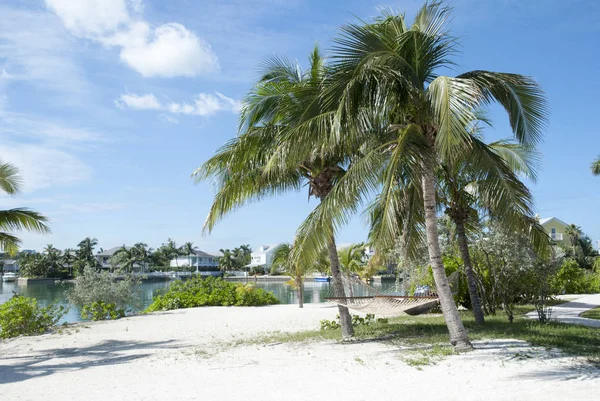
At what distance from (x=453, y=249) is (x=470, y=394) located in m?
8.50

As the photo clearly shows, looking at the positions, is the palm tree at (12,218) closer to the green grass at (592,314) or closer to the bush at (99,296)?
the bush at (99,296)

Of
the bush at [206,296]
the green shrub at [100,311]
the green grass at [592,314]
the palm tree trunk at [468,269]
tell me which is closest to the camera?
the palm tree trunk at [468,269]

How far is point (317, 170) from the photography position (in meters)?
8.87

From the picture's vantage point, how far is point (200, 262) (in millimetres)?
88875

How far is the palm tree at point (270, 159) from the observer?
859cm

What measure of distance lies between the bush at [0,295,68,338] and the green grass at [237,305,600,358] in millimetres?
6002

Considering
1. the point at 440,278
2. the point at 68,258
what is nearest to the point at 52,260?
the point at 68,258

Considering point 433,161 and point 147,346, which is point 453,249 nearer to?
point 433,161

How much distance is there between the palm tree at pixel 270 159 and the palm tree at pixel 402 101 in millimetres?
1261

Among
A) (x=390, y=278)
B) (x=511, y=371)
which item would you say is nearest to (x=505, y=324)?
(x=511, y=371)

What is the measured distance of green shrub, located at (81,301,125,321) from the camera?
1448 cm

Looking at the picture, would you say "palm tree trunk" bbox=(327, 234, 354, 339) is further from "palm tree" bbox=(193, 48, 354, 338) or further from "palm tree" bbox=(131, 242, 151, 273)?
"palm tree" bbox=(131, 242, 151, 273)

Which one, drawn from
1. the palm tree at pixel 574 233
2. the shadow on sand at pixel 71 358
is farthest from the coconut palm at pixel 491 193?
the palm tree at pixel 574 233

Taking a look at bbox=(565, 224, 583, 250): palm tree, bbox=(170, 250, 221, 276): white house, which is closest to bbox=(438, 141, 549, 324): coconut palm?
bbox=(565, 224, 583, 250): palm tree
